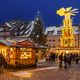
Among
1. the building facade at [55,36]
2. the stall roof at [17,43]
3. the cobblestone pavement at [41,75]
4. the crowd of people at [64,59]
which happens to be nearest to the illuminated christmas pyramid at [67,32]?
the building facade at [55,36]

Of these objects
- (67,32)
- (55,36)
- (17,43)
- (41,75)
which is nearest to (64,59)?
(17,43)

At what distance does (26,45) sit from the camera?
3381cm

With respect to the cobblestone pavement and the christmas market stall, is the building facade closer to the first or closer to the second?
the christmas market stall

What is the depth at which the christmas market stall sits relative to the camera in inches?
1270

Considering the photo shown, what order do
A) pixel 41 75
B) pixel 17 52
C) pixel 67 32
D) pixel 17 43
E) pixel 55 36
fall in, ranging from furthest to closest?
pixel 55 36 < pixel 67 32 < pixel 17 43 < pixel 17 52 < pixel 41 75

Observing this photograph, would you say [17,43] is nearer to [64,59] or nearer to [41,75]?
[64,59]

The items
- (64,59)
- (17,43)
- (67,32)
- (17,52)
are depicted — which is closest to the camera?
(17,52)

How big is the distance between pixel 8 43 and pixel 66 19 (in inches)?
2195

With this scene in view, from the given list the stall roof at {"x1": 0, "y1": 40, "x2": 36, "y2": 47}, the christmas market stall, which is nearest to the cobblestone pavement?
the christmas market stall

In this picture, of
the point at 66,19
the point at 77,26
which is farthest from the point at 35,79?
the point at 77,26

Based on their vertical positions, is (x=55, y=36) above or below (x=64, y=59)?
above

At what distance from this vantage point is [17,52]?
32562 mm

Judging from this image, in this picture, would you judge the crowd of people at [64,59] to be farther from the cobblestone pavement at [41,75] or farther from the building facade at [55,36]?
the building facade at [55,36]

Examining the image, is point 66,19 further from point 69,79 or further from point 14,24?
point 69,79
